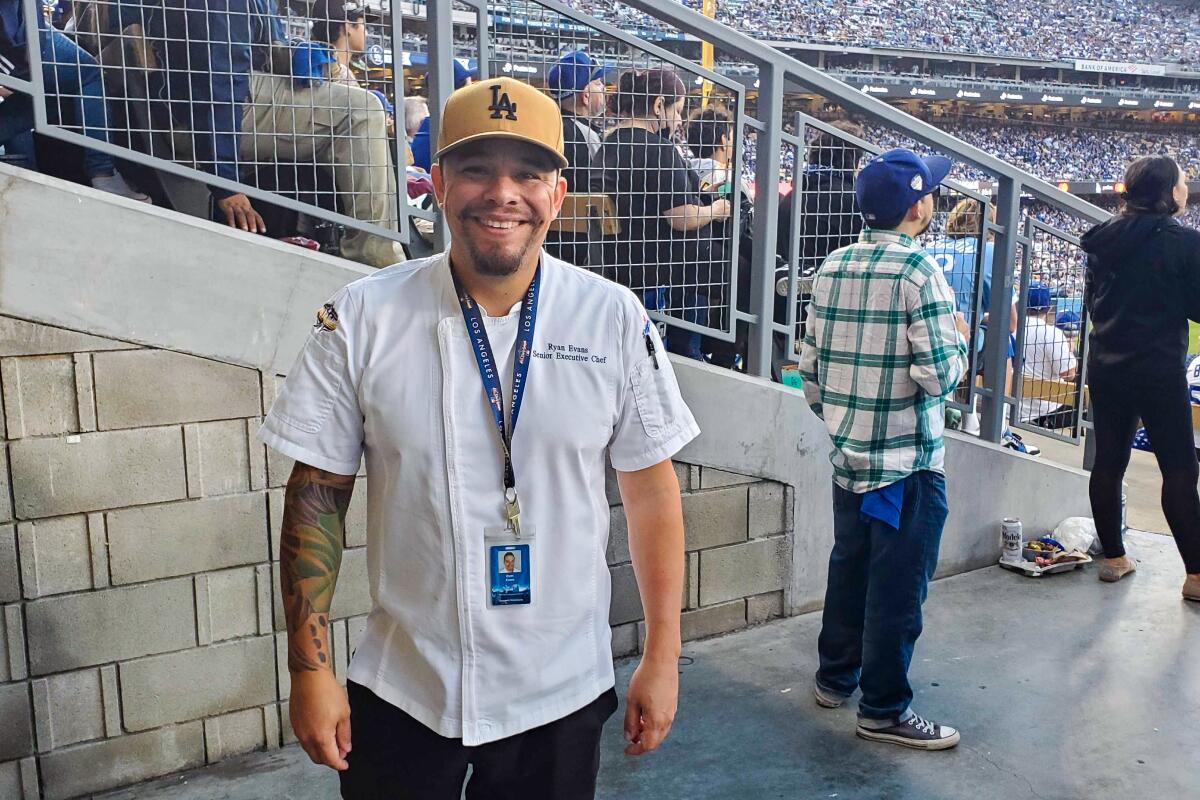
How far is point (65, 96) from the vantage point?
307cm

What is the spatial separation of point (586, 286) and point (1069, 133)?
123 feet

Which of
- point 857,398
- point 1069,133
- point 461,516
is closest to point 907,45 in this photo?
point 1069,133

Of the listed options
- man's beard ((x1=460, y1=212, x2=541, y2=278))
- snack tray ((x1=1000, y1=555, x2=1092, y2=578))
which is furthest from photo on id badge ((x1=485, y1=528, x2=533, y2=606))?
snack tray ((x1=1000, y1=555, x2=1092, y2=578))

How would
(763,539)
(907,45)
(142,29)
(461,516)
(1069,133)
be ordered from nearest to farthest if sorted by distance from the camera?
(461,516) < (142,29) < (763,539) < (907,45) < (1069,133)

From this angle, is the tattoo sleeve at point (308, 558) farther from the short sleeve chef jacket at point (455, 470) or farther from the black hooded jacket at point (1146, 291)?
the black hooded jacket at point (1146, 291)

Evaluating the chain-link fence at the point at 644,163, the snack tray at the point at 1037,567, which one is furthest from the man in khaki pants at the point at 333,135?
the snack tray at the point at 1037,567

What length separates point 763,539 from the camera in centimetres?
461

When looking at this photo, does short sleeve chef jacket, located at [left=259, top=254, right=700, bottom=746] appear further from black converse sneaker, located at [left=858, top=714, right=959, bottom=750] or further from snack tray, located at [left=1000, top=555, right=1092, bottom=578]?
snack tray, located at [left=1000, top=555, right=1092, bottom=578]

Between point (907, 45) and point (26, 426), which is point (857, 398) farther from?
point (907, 45)

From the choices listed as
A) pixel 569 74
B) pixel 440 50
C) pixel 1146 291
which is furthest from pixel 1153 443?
pixel 440 50

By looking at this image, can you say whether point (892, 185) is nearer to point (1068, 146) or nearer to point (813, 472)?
point (813, 472)

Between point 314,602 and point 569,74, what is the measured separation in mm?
2865

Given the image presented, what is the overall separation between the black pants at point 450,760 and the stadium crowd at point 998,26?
27.8 meters

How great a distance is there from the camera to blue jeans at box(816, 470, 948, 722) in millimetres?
3549
